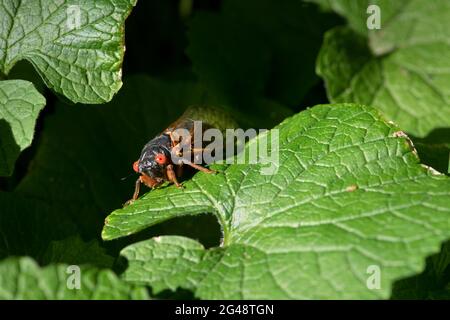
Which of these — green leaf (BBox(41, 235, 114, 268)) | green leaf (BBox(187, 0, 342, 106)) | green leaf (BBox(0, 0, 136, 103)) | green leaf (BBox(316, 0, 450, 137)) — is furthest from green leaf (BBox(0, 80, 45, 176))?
green leaf (BBox(316, 0, 450, 137))

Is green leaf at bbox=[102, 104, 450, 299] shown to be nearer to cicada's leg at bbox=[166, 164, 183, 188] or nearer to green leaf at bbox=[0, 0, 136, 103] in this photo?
cicada's leg at bbox=[166, 164, 183, 188]

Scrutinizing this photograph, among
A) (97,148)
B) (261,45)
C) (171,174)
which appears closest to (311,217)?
(171,174)

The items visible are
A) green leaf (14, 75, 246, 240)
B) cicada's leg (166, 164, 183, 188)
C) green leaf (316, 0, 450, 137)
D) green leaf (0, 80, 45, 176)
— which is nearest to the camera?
green leaf (0, 80, 45, 176)

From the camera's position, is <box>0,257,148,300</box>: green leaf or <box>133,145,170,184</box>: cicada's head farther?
<box>133,145,170,184</box>: cicada's head

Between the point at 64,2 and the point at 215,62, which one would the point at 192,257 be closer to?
the point at 64,2

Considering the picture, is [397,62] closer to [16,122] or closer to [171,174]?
[171,174]

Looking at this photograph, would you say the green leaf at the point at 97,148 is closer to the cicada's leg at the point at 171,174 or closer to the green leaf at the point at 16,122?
the green leaf at the point at 16,122
